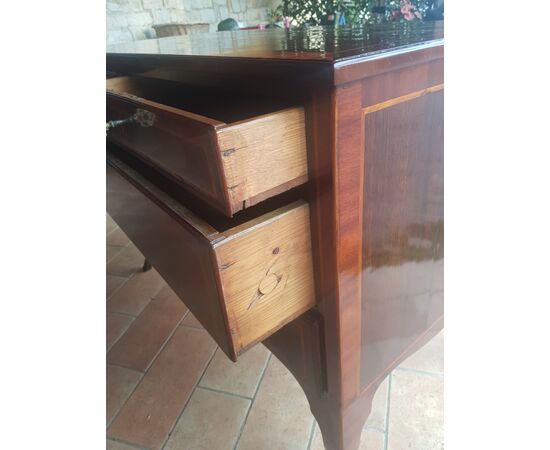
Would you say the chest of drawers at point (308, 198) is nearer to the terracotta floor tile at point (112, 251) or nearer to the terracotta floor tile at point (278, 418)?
the terracotta floor tile at point (278, 418)

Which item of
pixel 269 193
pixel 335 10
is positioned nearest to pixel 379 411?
pixel 269 193

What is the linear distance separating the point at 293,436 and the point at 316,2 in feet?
6.70

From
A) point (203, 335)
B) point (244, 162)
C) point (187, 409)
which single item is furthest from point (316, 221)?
point (203, 335)

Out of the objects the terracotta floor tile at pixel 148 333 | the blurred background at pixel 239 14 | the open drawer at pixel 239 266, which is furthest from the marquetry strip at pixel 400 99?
the terracotta floor tile at pixel 148 333

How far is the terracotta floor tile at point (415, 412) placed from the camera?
82 centimetres

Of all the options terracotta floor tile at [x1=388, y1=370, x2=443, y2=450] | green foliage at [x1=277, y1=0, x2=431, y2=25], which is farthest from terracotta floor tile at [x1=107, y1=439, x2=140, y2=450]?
green foliage at [x1=277, y1=0, x2=431, y2=25]

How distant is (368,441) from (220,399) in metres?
0.36

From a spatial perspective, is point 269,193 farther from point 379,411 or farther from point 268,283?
point 379,411

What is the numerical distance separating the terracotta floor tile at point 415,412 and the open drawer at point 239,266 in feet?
1.67

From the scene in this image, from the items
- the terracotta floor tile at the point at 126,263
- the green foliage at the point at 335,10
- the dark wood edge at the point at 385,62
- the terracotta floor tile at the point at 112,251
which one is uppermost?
→ the green foliage at the point at 335,10
